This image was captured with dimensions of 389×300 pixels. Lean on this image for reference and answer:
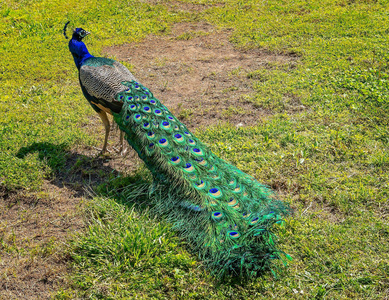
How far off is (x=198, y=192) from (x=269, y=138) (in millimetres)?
1991

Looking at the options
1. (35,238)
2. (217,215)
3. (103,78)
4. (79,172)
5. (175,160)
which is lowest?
(35,238)

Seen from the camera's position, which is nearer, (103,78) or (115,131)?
(103,78)

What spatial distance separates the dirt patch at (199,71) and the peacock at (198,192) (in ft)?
4.94

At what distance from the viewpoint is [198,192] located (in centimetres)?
327

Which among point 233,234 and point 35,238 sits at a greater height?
point 233,234

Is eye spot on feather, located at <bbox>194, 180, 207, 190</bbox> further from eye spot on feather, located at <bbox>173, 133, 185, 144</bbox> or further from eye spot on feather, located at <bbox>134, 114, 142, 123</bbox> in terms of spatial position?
eye spot on feather, located at <bbox>134, 114, 142, 123</bbox>

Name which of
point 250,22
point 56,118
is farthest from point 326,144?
point 250,22

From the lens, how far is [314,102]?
18.2ft

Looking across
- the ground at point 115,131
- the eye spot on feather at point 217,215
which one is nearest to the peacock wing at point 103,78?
the ground at point 115,131

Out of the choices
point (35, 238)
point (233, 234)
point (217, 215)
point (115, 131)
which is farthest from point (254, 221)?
point (115, 131)

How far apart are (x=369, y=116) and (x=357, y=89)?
30.4 inches

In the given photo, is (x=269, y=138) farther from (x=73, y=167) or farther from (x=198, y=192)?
(x=73, y=167)

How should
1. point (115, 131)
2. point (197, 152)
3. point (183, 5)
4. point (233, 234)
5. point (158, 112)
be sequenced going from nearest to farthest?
point (233, 234), point (197, 152), point (158, 112), point (115, 131), point (183, 5)

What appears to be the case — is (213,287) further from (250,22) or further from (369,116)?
(250,22)
